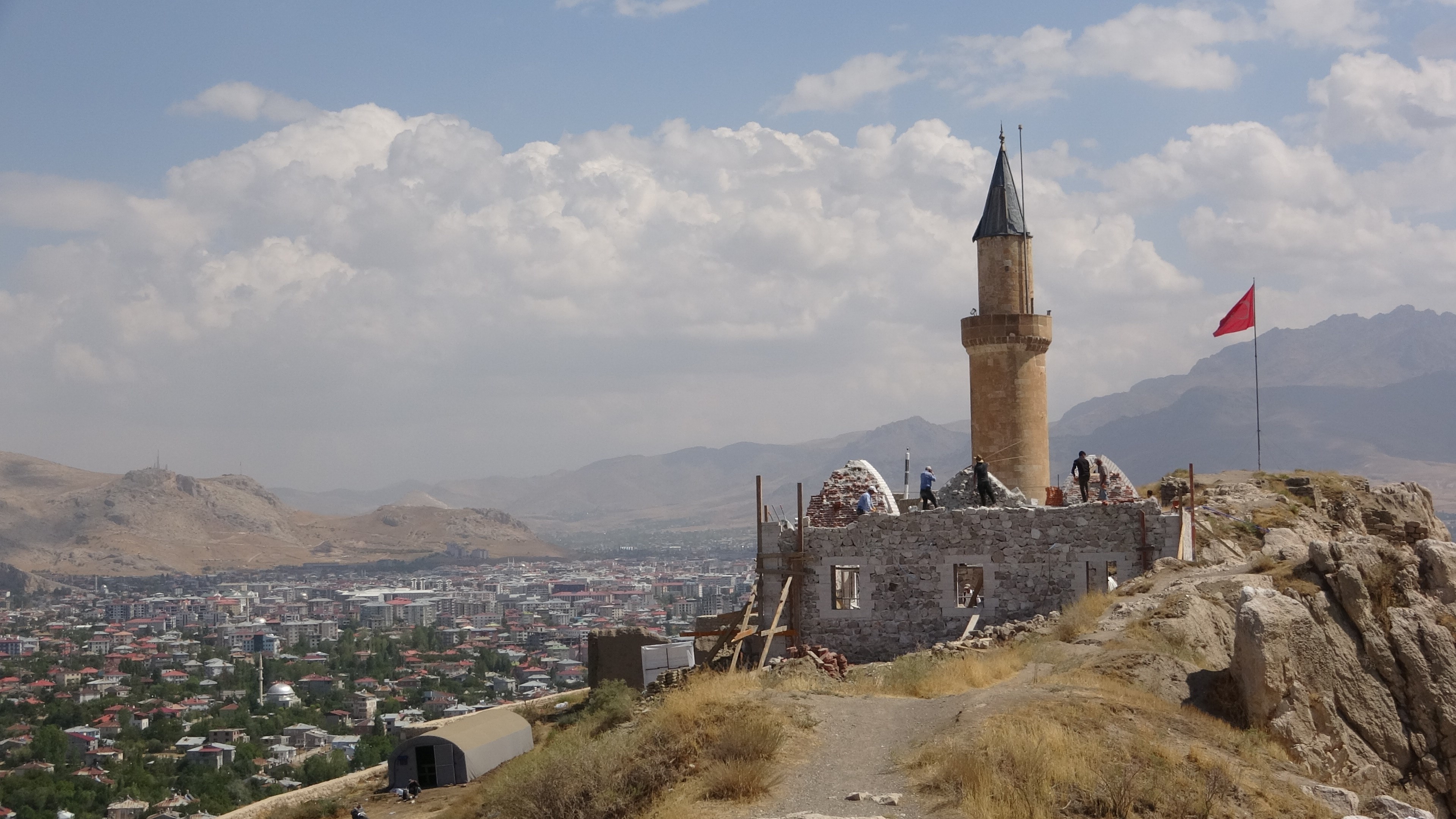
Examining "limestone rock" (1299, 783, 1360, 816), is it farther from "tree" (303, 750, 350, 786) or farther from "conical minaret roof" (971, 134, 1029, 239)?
"tree" (303, 750, 350, 786)

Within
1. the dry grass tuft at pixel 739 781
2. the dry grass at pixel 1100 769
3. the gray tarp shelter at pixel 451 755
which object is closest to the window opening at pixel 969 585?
the gray tarp shelter at pixel 451 755

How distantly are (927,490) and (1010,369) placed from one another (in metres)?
6.85

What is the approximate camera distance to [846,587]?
2520cm

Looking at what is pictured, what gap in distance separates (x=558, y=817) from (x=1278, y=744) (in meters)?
7.98

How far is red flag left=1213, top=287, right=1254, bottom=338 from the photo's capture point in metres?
32.8

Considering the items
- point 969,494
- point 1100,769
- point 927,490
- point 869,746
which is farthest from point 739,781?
point 969,494

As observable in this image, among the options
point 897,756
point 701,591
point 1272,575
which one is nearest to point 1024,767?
point 897,756

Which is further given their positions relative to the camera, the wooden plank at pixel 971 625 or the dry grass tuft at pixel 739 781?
the wooden plank at pixel 971 625

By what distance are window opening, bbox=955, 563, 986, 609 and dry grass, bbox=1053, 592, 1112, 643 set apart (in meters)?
2.28

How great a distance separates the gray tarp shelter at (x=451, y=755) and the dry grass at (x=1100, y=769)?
37.7 feet

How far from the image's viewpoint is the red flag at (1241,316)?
32.8 metres

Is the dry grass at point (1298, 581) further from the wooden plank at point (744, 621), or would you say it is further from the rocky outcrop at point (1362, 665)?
the wooden plank at point (744, 621)

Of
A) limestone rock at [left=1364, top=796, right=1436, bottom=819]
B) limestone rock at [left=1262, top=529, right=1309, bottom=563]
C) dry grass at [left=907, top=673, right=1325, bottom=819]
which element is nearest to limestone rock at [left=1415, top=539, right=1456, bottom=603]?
limestone rock at [left=1262, top=529, right=1309, bottom=563]

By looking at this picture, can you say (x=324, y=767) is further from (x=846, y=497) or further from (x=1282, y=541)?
(x=1282, y=541)
